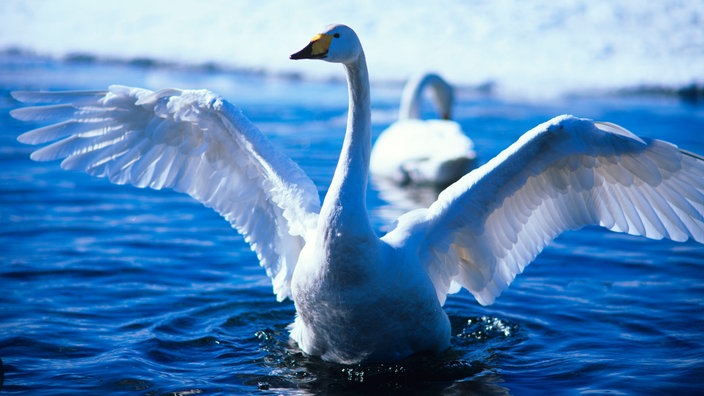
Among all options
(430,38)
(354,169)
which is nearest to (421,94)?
(430,38)

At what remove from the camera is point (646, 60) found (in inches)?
653

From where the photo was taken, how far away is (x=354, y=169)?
5.14m

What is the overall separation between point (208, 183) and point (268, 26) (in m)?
13.5

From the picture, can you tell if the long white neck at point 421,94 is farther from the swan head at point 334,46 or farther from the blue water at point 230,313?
the swan head at point 334,46

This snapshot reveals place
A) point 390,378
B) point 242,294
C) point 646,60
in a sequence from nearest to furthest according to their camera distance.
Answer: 1. point 390,378
2. point 242,294
3. point 646,60

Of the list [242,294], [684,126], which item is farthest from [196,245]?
[684,126]

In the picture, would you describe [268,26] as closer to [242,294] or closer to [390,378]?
[242,294]

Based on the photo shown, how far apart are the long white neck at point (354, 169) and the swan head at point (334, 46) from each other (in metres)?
0.10

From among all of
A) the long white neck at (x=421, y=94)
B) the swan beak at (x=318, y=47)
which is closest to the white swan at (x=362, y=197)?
the swan beak at (x=318, y=47)

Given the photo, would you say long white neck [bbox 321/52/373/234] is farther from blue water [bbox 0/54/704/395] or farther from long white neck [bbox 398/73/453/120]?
long white neck [bbox 398/73/453/120]

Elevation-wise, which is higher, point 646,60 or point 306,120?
point 646,60

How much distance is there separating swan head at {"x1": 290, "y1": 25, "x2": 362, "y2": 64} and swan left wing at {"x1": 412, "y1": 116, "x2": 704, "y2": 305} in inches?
45.8

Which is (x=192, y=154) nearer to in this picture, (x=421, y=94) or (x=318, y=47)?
(x=318, y=47)

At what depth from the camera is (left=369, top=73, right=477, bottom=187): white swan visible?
10.7 metres
